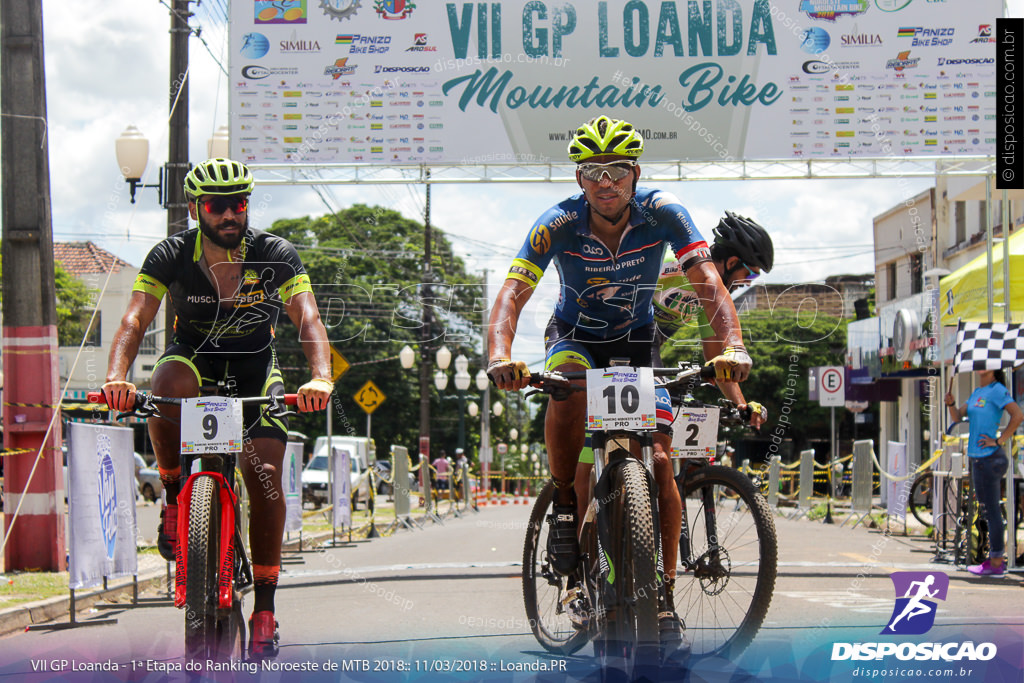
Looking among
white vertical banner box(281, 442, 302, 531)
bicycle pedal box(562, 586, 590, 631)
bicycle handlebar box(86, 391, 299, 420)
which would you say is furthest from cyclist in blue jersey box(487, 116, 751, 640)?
white vertical banner box(281, 442, 302, 531)

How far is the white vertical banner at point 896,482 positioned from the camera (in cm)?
1664

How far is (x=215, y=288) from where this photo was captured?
5363 millimetres

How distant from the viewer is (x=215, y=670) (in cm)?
434

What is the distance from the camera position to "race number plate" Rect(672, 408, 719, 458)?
18.5ft

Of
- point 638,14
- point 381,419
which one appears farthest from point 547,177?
point 381,419

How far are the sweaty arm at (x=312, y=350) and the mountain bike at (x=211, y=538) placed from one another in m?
0.11

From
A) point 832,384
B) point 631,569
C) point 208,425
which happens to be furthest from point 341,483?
point 631,569

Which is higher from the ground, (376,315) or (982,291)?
(376,315)

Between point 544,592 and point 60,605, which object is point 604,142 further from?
point 60,605

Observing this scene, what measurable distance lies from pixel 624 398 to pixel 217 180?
222 centimetres

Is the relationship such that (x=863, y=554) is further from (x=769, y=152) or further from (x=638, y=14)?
(x=638, y=14)

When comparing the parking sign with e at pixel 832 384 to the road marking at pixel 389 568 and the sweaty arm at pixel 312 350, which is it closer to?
the road marking at pixel 389 568

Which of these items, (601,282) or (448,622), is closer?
(601,282)

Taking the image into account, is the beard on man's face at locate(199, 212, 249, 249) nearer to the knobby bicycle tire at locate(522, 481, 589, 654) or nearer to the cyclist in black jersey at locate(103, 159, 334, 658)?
the cyclist in black jersey at locate(103, 159, 334, 658)
